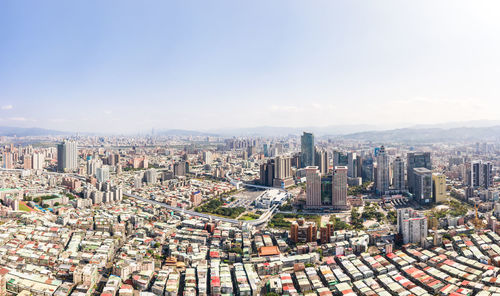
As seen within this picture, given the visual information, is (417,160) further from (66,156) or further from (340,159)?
(66,156)

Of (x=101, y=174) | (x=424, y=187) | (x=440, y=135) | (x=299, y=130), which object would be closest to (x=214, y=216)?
(x=424, y=187)

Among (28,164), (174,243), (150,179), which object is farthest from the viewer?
(28,164)

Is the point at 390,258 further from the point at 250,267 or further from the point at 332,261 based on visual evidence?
the point at 250,267

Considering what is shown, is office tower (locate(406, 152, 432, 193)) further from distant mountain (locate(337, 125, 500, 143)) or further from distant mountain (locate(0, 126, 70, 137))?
distant mountain (locate(0, 126, 70, 137))

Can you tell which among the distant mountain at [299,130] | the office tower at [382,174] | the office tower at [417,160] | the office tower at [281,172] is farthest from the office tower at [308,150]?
the distant mountain at [299,130]

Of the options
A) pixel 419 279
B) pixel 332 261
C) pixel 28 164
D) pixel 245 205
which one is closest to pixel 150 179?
pixel 245 205

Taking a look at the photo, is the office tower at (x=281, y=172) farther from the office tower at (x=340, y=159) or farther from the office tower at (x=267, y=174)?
the office tower at (x=340, y=159)

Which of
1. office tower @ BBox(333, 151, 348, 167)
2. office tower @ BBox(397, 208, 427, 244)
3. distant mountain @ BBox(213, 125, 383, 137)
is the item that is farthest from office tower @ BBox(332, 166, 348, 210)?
distant mountain @ BBox(213, 125, 383, 137)
